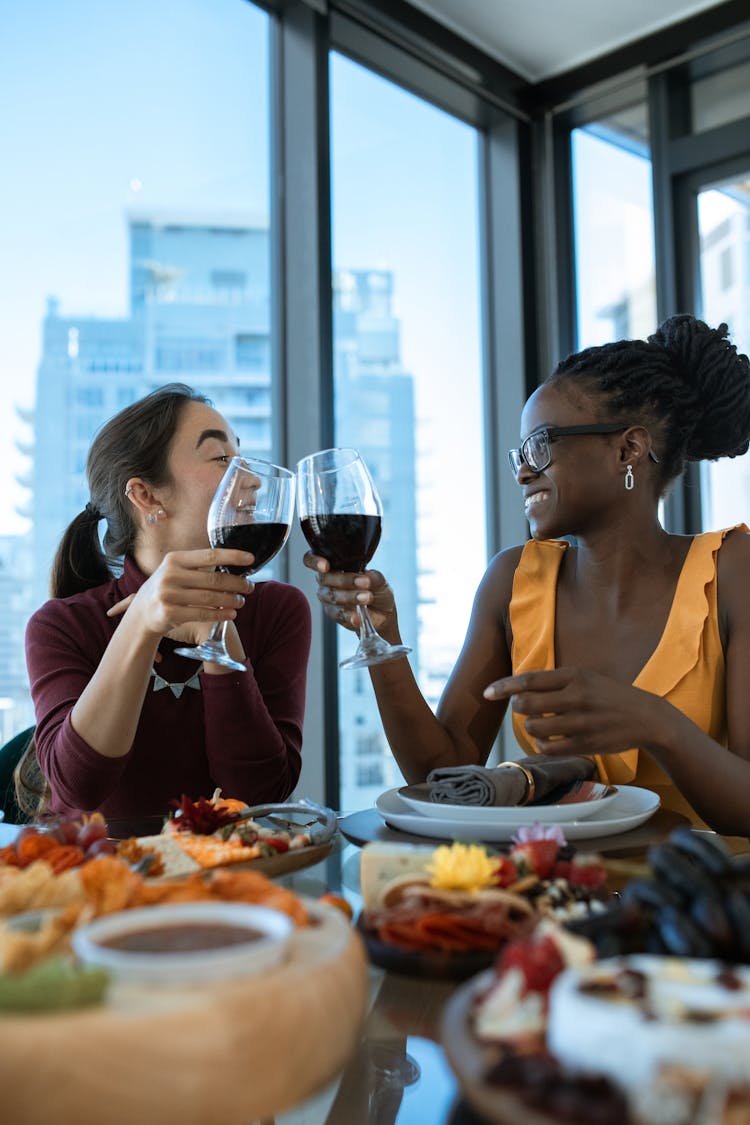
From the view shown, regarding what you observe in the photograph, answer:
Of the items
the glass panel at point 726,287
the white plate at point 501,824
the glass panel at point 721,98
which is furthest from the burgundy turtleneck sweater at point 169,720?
the glass panel at point 721,98

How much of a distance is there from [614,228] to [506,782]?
3.64 meters

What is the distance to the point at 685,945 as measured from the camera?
1.91ft

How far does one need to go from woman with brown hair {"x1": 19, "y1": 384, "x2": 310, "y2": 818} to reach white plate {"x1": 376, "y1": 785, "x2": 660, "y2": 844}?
0.37 metres

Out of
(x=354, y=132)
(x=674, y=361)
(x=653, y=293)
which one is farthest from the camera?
(x=653, y=293)

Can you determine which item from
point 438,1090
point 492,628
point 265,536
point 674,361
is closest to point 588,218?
point 674,361

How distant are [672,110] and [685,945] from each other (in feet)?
13.3

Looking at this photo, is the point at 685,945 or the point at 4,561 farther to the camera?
the point at 4,561

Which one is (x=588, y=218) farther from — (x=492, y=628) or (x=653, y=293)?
(x=492, y=628)

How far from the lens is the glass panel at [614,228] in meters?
4.15

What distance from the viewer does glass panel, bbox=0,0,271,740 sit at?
2.72 m

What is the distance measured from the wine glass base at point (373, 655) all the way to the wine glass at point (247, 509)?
0.14 m

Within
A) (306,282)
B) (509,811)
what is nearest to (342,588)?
(509,811)

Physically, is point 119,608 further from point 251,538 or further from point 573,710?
point 573,710

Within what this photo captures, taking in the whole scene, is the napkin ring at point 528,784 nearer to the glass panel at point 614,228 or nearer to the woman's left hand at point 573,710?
the woman's left hand at point 573,710
